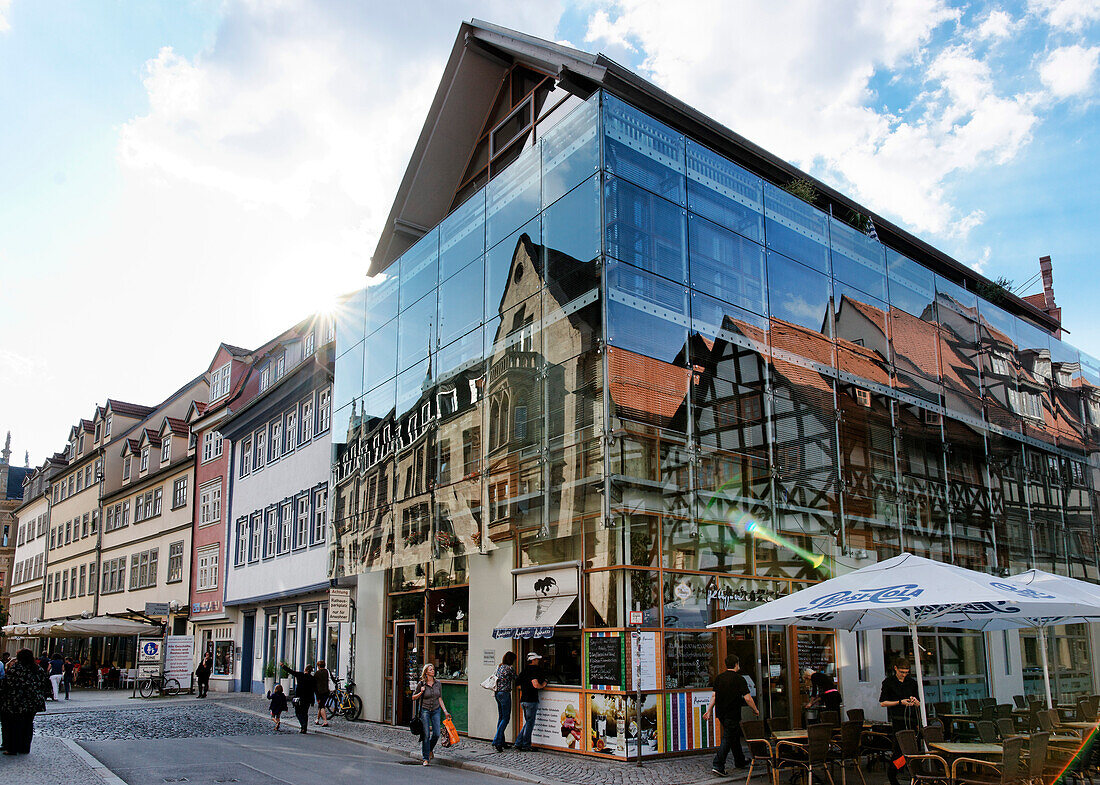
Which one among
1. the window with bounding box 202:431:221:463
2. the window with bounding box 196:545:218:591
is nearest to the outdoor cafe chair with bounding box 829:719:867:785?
the window with bounding box 196:545:218:591

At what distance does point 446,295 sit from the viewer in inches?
861

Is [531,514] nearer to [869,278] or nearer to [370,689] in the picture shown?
[370,689]

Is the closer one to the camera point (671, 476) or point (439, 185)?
point (671, 476)

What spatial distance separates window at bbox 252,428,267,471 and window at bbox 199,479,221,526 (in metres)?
3.99

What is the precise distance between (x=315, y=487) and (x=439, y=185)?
10693 millimetres

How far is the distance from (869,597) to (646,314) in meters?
6.97

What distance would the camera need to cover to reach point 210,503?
3875 centimetres

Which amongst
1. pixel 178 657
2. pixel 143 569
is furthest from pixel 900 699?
pixel 143 569

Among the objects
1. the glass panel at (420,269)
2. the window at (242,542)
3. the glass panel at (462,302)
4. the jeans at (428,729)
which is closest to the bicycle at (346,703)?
the jeans at (428,729)

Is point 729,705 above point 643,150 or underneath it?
underneath

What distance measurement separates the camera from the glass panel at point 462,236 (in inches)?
819

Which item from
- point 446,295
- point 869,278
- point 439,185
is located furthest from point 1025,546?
point 439,185

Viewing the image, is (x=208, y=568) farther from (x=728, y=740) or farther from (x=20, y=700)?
(x=728, y=740)

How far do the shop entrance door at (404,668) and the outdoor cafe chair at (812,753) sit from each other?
36.5 feet
